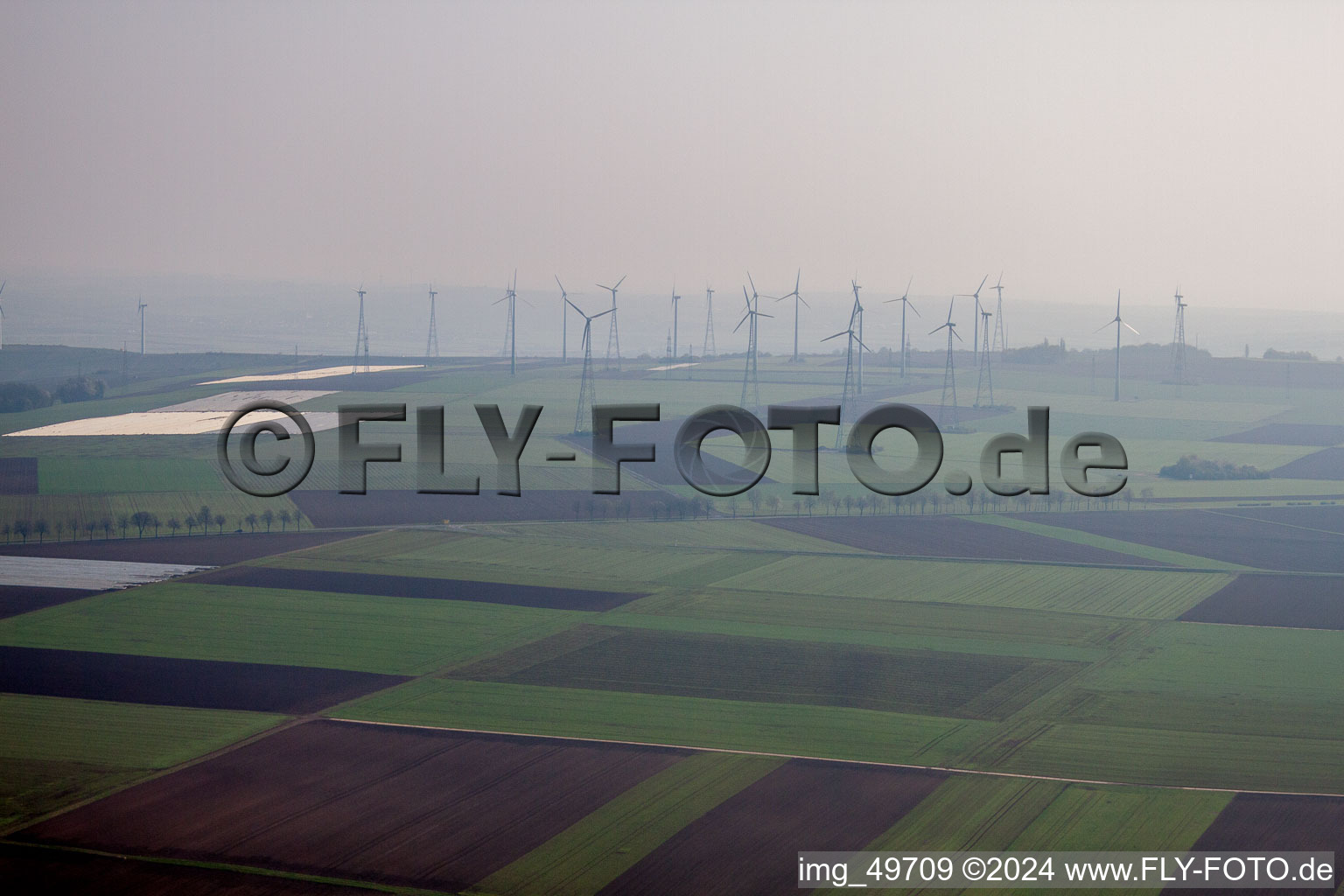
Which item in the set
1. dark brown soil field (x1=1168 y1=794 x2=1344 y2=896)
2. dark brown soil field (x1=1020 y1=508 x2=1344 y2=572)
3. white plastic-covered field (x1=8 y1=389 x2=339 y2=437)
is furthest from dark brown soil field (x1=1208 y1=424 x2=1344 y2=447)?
dark brown soil field (x1=1168 y1=794 x2=1344 y2=896)

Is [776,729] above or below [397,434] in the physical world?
→ below

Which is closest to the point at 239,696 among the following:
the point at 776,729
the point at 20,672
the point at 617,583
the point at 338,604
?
the point at 20,672

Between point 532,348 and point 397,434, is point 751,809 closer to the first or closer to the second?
point 397,434

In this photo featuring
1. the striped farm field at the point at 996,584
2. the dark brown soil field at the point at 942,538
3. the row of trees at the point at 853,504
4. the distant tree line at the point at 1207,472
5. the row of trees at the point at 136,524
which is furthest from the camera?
the distant tree line at the point at 1207,472

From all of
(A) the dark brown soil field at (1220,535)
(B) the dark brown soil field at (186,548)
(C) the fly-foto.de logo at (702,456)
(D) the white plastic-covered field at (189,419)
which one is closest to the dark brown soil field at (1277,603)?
(A) the dark brown soil field at (1220,535)

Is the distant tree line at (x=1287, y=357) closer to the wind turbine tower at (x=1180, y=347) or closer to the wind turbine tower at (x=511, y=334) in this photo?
the wind turbine tower at (x=1180, y=347)
